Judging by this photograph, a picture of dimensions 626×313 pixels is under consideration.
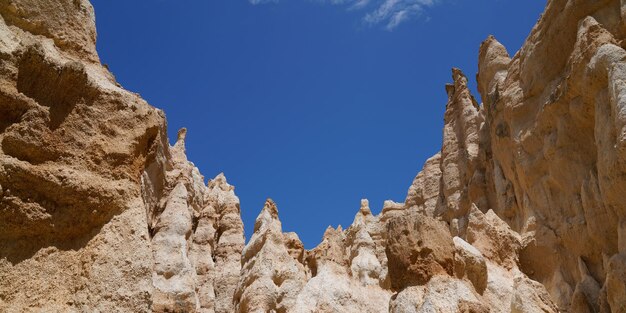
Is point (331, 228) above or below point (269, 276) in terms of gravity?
above

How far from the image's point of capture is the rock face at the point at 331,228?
4.79 metres

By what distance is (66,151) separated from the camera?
5.08m

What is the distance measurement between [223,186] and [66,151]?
89.8 feet

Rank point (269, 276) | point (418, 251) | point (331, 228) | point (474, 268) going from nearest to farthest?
point (418, 251), point (474, 268), point (269, 276), point (331, 228)

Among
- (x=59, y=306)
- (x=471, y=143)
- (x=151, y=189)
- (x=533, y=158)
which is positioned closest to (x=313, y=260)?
(x=533, y=158)

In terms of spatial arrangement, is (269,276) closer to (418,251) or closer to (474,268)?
(474,268)

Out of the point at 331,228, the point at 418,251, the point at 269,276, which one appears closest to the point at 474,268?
the point at 418,251

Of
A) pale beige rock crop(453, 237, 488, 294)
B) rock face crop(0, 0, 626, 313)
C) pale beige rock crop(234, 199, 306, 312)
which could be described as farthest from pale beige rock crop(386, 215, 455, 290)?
pale beige rock crop(234, 199, 306, 312)

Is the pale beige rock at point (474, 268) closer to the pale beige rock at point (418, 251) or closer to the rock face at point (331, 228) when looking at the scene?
the rock face at point (331, 228)

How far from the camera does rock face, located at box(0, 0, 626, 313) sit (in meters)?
4.79

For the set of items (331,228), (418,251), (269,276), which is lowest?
(418,251)

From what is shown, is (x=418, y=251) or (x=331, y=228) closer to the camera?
(x=418, y=251)

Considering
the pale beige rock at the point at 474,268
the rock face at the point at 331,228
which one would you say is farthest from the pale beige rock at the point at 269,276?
the pale beige rock at the point at 474,268

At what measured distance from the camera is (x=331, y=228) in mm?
19203
